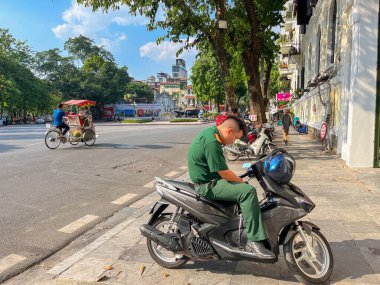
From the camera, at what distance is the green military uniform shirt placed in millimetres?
3266

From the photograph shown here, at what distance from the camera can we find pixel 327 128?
13.0 m

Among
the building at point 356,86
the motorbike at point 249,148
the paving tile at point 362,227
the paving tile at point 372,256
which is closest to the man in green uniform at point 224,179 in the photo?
the paving tile at point 372,256

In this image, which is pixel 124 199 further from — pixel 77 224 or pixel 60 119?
pixel 60 119

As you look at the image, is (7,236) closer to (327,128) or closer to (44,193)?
(44,193)

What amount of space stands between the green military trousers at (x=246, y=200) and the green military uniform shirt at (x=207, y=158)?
148 millimetres

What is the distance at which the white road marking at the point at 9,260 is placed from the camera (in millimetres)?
3777

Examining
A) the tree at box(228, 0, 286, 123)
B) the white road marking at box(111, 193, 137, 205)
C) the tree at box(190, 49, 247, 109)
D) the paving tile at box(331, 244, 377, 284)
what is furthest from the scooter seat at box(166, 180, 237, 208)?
the tree at box(190, 49, 247, 109)

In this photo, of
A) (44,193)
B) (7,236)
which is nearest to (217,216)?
(7,236)

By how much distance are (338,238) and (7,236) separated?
3.97 m

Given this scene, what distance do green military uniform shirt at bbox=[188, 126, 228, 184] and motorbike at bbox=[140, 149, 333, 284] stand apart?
186 mm

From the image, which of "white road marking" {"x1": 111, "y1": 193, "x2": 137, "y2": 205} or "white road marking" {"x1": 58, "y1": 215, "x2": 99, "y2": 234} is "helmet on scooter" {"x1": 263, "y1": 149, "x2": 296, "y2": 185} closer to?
"white road marking" {"x1": 58, "y1": 215, "x2": 99, "y2": 234}

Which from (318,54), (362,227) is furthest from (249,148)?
(318,54)

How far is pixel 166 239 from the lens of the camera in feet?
11.8

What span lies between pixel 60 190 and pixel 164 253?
151 inches
